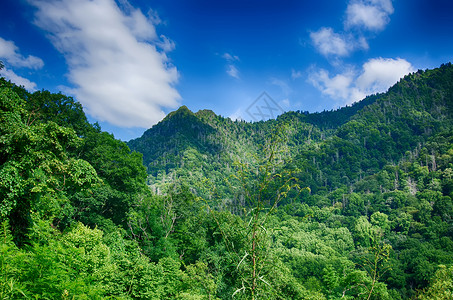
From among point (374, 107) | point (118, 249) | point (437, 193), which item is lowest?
point (118, 249)

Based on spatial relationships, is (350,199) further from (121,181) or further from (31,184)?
A: (31,184)

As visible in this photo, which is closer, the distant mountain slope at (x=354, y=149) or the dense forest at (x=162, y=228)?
the dense forest at (x=162, y=228)

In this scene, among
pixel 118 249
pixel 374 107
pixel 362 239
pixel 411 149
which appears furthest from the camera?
pixel 374 107

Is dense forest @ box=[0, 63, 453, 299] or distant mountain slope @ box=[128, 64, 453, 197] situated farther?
distant mountain slope @ box=[128, 64, 453, 197]

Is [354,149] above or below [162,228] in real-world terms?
above

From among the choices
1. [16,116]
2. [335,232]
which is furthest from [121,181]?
[335,232]

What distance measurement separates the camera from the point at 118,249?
475 inches

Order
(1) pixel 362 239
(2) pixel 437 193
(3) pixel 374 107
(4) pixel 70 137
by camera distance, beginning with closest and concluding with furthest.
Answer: (4) pixel 70 137, (1) pixel 362 239, (2) pixel 437 193, (3) pixel 374 107

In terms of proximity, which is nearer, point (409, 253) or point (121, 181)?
point (121, 181)

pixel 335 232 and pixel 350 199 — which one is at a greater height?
pixel 350 199

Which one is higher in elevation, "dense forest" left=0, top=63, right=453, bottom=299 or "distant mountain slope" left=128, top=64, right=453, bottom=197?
"distant mountain slope" left=128, top=64, right=453, bottom=197

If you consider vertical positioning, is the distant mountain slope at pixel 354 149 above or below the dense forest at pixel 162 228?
above

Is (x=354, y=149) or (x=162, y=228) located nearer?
(x=162, y=228)

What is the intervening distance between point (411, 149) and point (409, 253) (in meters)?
124
